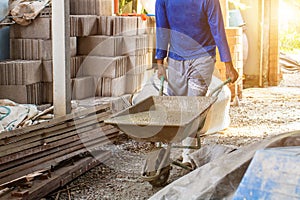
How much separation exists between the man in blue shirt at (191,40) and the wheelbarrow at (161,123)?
345 mm

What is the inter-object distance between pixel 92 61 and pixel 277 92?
4.86 meters

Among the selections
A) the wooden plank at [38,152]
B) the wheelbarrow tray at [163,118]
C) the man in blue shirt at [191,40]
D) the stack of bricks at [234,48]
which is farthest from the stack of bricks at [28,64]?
the stack of bricks at [234,48]

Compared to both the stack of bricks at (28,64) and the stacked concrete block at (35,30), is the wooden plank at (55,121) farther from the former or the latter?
the stacked concrete block at (35,30)

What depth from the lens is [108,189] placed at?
4.48 meters

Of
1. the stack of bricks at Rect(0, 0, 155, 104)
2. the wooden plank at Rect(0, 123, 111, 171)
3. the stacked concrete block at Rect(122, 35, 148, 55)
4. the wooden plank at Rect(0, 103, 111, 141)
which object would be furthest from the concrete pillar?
the stacked concrete block at Rect(122, 35, 148, 55)

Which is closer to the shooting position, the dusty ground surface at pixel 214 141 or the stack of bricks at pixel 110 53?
the dusty ground surface at pixel 214 141

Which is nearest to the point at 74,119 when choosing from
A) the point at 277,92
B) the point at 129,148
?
the point at 129,148

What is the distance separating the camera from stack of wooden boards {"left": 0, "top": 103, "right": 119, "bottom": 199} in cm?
414

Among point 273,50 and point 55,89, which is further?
point 273,50

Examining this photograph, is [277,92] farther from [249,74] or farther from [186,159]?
[186,159]

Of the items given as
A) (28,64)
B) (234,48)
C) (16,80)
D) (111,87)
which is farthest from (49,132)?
(234,48)

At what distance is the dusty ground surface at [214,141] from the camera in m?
4.43

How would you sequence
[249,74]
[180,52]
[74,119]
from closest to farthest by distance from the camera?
[180,52], [74,119], [249,74]

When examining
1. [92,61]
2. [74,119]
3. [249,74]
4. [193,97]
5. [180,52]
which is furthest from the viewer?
[249,74]
